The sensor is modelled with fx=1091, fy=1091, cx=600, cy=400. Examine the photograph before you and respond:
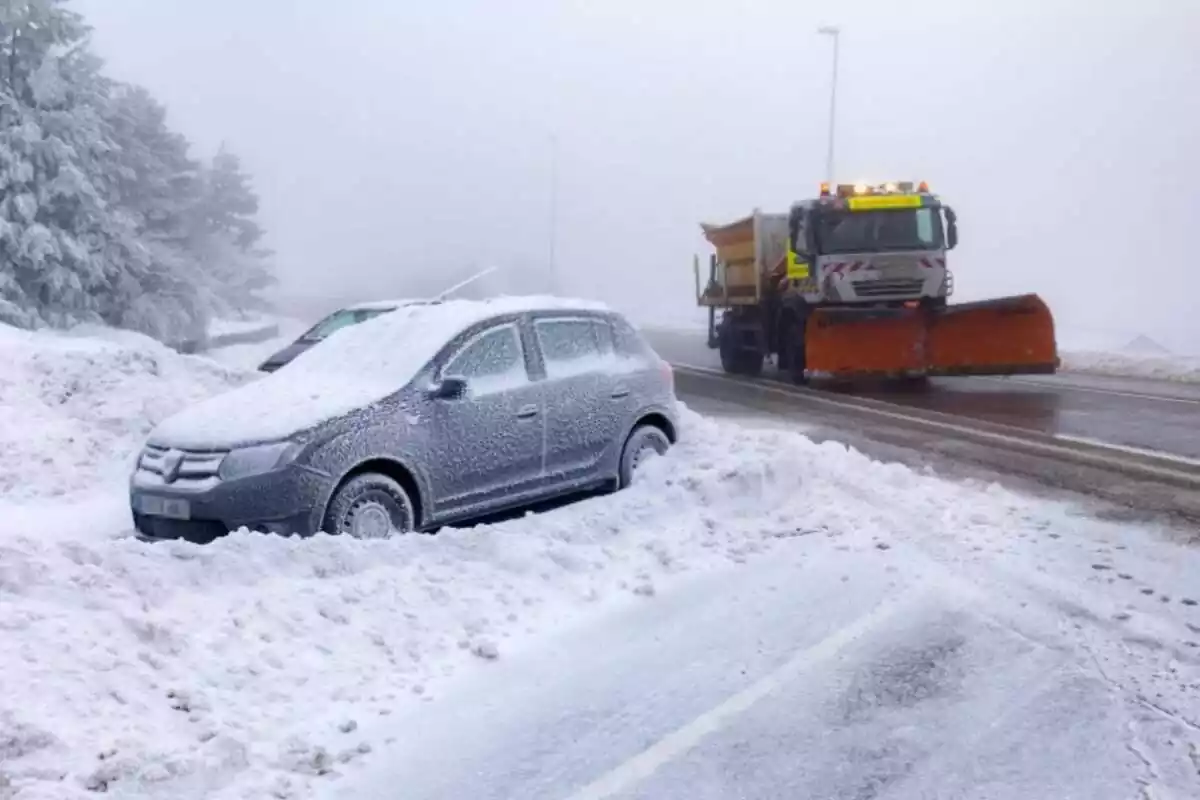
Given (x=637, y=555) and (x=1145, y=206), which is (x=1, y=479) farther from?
(x=1145, y=206)

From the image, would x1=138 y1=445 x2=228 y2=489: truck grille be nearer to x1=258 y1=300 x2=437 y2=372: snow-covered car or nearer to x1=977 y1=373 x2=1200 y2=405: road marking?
x1=258 y1=300 x2=437 y2=372: snow-covered car

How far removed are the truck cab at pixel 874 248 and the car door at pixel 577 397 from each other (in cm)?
935

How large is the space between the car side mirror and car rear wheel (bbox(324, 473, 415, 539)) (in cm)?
69

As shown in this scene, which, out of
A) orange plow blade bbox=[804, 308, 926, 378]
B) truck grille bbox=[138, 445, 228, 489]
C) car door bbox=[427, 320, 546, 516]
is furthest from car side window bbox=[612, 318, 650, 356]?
orange plow blade bbox=[804, 308, 926, 378]

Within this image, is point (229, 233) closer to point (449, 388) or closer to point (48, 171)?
point (48, 171)

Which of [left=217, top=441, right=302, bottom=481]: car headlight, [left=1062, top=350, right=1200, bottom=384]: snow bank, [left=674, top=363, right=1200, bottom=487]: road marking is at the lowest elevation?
[left=674, top=363, right=1200, bottom=487]: road marking

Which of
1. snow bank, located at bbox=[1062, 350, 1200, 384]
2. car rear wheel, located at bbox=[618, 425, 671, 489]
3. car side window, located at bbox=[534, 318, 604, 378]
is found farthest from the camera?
snow bank, located at bbox=[1062, 350, 1200, 384]

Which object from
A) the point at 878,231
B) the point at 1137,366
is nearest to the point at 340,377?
the point at 878,231

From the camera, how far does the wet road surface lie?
1165 centimetres

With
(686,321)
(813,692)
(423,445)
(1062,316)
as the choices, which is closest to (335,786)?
(813,692)

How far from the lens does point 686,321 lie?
53.5 meters

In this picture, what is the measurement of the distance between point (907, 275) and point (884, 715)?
1352cm

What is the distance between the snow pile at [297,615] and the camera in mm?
4012

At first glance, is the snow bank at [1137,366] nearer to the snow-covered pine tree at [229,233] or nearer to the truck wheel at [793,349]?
the truck wheel at [793,349]
